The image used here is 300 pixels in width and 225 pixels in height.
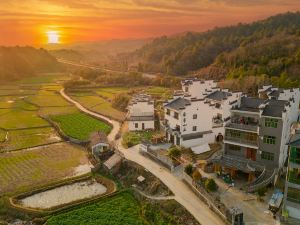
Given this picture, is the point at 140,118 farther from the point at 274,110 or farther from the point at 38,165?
the point at 274,110

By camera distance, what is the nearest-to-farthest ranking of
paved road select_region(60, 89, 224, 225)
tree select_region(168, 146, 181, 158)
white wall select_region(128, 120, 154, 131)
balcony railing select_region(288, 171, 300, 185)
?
balcony railing select_region(288, 171, 300, 185) < paved road select_region(60, 89, 224, 225) < tree select_region(168, 146, 181, 158) < white wall select_region(128, 120, 154, 131)

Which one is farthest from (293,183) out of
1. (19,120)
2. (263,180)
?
(19,120)

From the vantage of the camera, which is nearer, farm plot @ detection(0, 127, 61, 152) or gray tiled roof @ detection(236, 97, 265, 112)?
gray tiled roof @ detection(236, 97, 265, 112)

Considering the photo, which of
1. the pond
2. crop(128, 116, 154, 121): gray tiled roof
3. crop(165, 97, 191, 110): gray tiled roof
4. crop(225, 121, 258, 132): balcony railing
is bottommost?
the pond

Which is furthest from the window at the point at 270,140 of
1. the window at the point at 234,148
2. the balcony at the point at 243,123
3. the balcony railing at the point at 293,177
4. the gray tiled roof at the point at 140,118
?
the gray tiled roof at the point at 140,118

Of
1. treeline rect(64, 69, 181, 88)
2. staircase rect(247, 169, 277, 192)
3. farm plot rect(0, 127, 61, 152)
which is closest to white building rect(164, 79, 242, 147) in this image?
staircase rect(247, 169, 277, 192)

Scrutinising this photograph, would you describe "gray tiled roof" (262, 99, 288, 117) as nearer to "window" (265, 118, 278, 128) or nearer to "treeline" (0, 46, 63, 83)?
"window" (265, 118, 278, 128)

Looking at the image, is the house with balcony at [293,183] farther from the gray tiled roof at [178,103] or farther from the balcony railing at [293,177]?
the gray tiled roof at [178,103]
